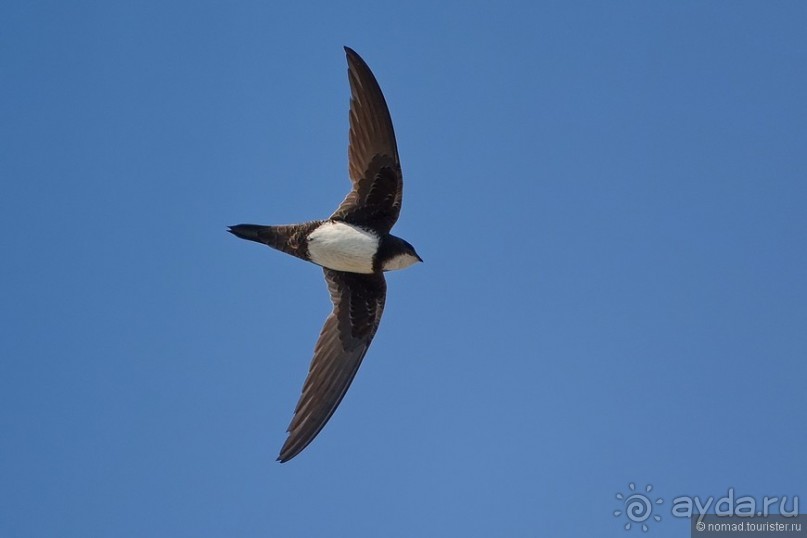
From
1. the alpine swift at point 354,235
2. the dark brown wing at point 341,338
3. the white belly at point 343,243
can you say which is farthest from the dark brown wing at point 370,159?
the dark brown wing at point 341,338

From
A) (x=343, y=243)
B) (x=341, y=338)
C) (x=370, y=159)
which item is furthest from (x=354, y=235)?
(x=341, y=338)

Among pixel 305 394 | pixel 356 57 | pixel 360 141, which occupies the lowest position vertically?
pixel 305 394

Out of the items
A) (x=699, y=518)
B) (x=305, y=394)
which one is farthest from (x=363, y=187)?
(x=699, y=518)

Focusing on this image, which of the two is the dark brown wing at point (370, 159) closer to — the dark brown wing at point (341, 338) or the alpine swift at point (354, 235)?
the alpine swift at point (354, 235)

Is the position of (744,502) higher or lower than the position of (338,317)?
lower

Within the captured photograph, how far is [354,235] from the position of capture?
10688 millimetres

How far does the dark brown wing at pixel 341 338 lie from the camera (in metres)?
10.8

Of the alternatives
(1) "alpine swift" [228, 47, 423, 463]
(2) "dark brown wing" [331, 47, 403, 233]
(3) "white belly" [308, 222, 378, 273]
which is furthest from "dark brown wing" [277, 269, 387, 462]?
(2) "dark brown wing" [331, 47, 403, 233]

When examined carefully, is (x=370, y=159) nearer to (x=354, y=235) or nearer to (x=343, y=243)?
(x=354, y=235)

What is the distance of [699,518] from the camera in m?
10.6

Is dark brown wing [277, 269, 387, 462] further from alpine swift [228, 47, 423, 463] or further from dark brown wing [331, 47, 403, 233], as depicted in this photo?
dark brown wing [331, 47, 403, 233]

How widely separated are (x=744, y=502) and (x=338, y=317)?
446 centimetres

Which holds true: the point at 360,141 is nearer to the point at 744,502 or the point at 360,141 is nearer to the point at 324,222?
the point at 324,222

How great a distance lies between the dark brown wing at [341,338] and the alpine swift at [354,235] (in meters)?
0.01
